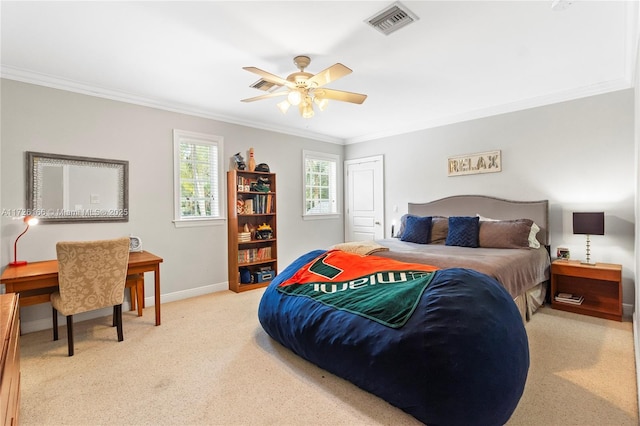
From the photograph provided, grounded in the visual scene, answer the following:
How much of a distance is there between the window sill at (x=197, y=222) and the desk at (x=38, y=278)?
3.04 feet

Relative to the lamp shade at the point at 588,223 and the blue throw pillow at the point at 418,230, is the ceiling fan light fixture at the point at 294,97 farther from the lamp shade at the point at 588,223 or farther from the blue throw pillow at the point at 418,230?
the lamp shade at the point at 588,223

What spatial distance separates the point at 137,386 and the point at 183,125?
124 inches

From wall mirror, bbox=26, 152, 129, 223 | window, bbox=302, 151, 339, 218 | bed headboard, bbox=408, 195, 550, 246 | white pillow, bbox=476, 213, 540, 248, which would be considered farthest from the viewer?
window, bbox=302, 151, 339, 218

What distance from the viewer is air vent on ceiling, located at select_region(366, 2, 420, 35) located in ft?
6.97

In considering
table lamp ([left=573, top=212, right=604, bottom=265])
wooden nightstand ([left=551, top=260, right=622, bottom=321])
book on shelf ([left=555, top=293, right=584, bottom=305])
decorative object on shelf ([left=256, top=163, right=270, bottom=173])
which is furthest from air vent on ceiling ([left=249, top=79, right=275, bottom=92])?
book on shelf ([left=555, top=293, right=584, bottom=305])

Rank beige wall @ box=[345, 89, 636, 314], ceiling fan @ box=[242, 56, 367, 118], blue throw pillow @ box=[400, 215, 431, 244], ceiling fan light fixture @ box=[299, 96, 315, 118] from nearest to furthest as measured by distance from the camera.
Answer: ceiling fan @ box=[242, 56, 367, 118]
ceiling fan light fixture @ box=[299, 96, 315, 118]
beige wall @ box=[345, 89, 636, 314]
blue throw pillow @ box=[400, 215, 431, 244]

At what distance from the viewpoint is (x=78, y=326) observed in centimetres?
319

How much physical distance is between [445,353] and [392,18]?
2.21 m

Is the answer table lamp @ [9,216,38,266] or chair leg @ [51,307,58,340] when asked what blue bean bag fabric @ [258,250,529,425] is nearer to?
chair leg @ [51,307,58,340]

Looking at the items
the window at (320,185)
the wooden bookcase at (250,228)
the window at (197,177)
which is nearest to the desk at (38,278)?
Answer: the window at (197,177)

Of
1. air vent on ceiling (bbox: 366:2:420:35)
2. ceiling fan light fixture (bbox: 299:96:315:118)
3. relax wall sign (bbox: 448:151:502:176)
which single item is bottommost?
relax wall sign (bbox: 448:151:502:176)

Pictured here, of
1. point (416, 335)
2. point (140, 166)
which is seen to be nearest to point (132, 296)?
point (140, 166)

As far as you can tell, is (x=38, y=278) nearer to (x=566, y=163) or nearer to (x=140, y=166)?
(x=140, y=166)

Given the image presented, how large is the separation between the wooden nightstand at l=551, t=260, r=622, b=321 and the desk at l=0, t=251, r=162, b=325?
435 cm
